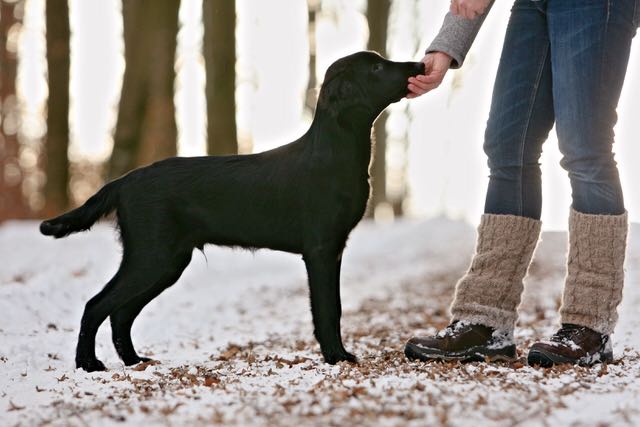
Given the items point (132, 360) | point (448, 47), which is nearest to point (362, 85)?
point (448, 47)

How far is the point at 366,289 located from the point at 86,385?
19.6 ft

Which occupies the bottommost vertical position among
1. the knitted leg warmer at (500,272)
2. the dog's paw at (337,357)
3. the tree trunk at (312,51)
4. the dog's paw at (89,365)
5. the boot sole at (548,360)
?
the dog's paw at (89,365)

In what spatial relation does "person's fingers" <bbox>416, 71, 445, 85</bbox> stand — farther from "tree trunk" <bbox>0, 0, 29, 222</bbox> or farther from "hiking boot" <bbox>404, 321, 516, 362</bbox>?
"tree trunk" <bbox>0, 0, 29, 222</bbox>

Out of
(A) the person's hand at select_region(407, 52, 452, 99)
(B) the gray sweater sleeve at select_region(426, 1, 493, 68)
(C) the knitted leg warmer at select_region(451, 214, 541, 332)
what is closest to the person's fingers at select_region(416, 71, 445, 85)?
(A) the person's hand at select_region(407, 52, 452, 99)

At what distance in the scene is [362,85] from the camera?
432 cm

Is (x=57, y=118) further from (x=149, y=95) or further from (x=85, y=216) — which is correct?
(x=85, y=216)

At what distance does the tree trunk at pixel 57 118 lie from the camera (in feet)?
44.2

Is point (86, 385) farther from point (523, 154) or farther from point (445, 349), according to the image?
point (523, 154)

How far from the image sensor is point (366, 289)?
31.3 ft

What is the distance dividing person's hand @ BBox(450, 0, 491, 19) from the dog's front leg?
4.27ft

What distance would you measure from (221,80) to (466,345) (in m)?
8.51

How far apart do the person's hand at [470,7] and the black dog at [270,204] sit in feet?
1.29

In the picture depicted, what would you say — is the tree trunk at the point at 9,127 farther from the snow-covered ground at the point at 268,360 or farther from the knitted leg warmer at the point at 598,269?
the knitted leg warmer at the point at 598,269

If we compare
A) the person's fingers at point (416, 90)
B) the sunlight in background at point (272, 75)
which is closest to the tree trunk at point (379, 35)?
the sunlight in background at point (272, 75)
